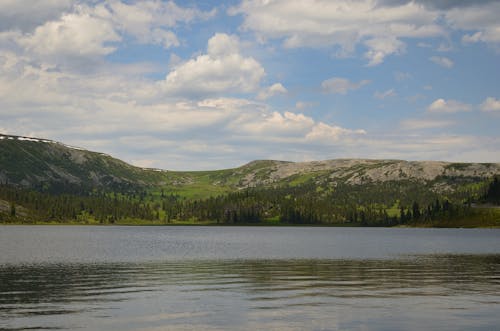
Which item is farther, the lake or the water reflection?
the water reflection

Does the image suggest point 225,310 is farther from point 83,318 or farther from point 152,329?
point 83,318

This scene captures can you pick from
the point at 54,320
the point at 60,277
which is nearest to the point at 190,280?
→ the point at 60,277

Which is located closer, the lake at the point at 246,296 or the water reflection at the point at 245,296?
the lake at the point at 246,296

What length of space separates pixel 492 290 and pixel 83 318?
4375cm

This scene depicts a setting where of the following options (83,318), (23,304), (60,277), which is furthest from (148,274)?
Result: (83,318)

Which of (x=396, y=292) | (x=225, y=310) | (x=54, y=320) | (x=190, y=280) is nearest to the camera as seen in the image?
(x=54, y=320)

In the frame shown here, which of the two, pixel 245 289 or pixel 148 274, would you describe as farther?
pixel 148 274

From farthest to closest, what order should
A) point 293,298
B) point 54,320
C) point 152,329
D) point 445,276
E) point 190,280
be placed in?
point 445,276
point 190,280
point 293,298
point 54,320
point 152,329

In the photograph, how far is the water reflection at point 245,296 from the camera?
40.3 meters

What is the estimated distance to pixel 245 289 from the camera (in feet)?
191

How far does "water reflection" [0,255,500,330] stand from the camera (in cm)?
4028

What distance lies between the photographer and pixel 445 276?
73.4 metres

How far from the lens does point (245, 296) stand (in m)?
52.6

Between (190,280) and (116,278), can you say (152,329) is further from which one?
(116,278)
